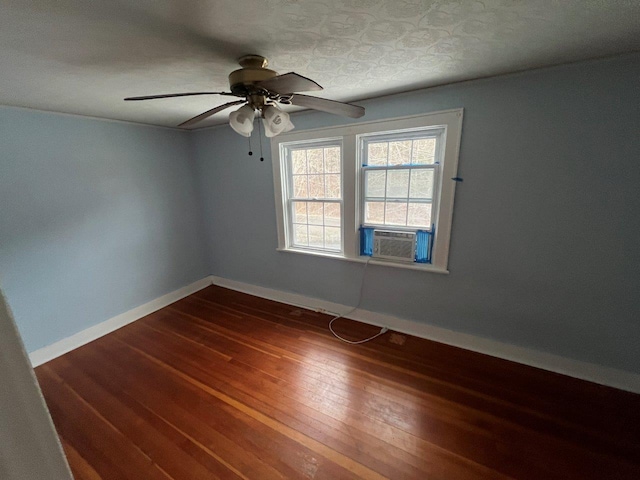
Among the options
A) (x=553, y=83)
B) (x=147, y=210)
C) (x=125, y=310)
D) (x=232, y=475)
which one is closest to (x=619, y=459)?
(x=232, y=475)

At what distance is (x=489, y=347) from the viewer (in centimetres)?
222

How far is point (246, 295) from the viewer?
347 centimetres

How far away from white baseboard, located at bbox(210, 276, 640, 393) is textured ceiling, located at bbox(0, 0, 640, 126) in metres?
2.11

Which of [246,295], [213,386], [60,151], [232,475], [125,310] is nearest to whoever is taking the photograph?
[232,475]

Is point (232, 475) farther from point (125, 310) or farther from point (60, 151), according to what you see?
point (60, 151)

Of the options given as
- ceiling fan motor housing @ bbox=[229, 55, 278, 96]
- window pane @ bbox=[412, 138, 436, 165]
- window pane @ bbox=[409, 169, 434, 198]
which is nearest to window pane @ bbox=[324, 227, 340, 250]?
window pane @ bbox=[409, 169, 434, 198]

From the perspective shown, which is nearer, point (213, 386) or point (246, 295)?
point (213, 386)

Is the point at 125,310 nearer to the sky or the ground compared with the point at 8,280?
nearer to the ground

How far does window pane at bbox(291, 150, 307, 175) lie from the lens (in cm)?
283

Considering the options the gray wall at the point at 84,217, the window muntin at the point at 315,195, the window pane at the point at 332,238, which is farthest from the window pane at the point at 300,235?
the gray wall at the point at 84,217

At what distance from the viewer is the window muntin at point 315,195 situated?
268 cm

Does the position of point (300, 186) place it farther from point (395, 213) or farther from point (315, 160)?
point (395, 213)

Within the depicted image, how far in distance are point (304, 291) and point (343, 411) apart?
58.9 inches

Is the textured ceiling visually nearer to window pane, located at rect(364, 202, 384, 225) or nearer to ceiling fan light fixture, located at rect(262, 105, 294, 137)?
ceiling fan light fixture, located at rect(262, 105, 294, 137)
